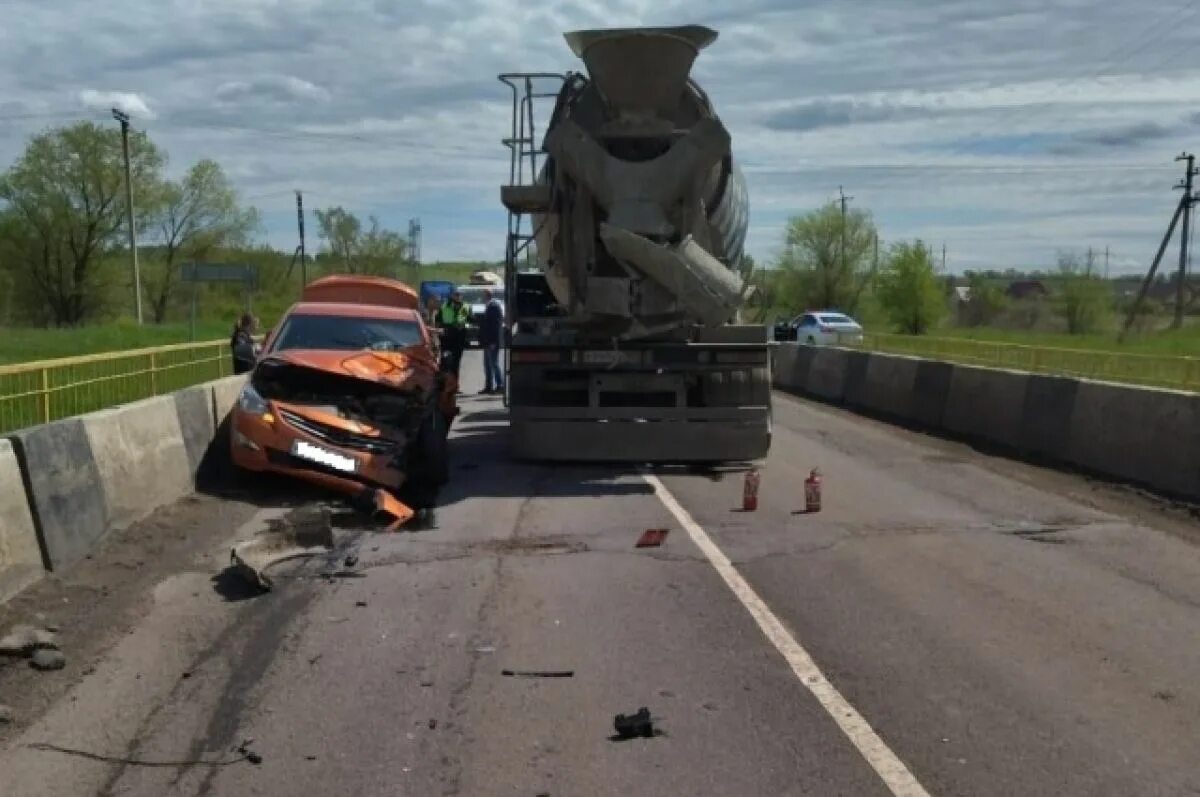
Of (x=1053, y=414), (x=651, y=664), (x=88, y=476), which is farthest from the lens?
(x=1053, y=414)

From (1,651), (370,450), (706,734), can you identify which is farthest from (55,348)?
(706,734)

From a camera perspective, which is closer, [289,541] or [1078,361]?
[289,541]

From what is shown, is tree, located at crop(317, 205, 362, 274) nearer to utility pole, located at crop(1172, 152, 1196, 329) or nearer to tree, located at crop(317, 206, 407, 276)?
tree, located at crop(317, 206, 407, 276)

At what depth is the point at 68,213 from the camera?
211ft

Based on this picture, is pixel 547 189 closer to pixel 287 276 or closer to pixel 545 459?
pixel 545 459

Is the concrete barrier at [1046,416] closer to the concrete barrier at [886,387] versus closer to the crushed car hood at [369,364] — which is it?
the concrete barrier at [886,387]

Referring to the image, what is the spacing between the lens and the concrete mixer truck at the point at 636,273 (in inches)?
505

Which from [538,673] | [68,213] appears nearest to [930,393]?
A: [538,673]

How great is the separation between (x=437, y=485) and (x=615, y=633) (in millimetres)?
5908

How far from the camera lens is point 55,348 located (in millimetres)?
35312

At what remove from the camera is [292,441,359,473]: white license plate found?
11.5 meters

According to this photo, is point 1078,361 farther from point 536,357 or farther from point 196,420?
point 196,420

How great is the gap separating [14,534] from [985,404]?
13.1 m

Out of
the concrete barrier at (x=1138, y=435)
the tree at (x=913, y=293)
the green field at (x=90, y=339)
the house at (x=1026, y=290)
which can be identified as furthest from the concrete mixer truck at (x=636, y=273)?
the house at (x=1026, y=290)
